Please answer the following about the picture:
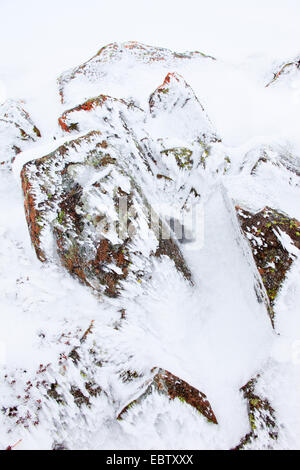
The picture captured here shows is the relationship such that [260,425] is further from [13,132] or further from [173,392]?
[13,132]

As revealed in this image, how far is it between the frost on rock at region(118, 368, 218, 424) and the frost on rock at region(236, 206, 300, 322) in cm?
349

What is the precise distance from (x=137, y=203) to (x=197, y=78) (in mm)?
21223

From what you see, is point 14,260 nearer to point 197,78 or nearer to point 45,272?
point 45,272

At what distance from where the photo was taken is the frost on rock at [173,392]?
21.7 feet

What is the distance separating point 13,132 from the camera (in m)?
14.9

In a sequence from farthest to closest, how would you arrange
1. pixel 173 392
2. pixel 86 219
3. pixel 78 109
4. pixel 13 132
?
pixel 13 132
pixel 78 109
pixel 86 219
pixel 173 392

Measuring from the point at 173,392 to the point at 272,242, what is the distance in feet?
19.3

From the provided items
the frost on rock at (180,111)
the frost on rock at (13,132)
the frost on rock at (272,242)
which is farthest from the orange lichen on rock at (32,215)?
the frost on rock at (180,111)

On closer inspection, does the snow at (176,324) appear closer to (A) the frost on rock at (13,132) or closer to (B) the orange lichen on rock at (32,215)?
(B) the orange lichen on rock at (32,215)

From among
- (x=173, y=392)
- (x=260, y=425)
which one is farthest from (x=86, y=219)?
(x=260, y=425)

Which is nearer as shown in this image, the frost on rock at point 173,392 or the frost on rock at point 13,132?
the frost on rock at point 173,392

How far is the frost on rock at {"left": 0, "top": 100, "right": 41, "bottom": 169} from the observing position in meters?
14.1

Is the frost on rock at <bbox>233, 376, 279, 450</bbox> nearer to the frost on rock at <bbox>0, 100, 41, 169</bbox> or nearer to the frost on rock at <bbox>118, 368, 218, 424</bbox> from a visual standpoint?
the frost on rock at <bbox>118, 368, 218, 424</bbox>

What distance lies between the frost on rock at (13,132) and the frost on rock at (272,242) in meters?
13.7
